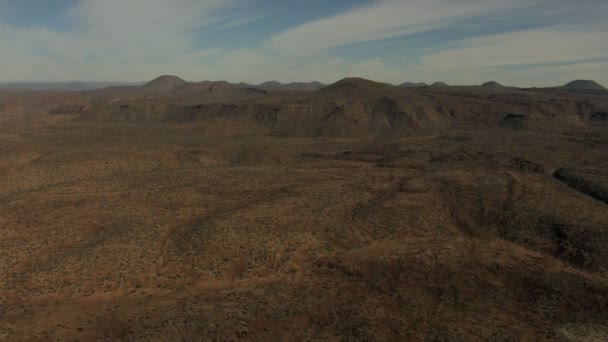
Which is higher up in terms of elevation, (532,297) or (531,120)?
(531,120)

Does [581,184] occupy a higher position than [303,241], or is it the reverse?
[581,184]

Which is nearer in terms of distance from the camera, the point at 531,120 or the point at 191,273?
the point at 191,273

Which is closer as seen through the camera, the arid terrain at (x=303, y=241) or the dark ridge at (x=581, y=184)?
the arid terrain at (x=303, y=241)

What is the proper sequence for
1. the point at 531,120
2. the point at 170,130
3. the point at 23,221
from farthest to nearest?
1. the point at 531,120
2. the point at 170,130
3. the point at 23,221

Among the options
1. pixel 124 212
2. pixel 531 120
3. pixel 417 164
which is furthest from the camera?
pixel 531 120

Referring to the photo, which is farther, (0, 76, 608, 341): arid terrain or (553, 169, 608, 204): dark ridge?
(553, 169, 608, 204): dark ridge

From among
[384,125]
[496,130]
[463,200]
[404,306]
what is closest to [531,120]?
[496,130]

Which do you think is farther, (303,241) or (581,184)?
(581,184)

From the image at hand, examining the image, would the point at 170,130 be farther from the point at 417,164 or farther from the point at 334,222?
the point at 334,222
